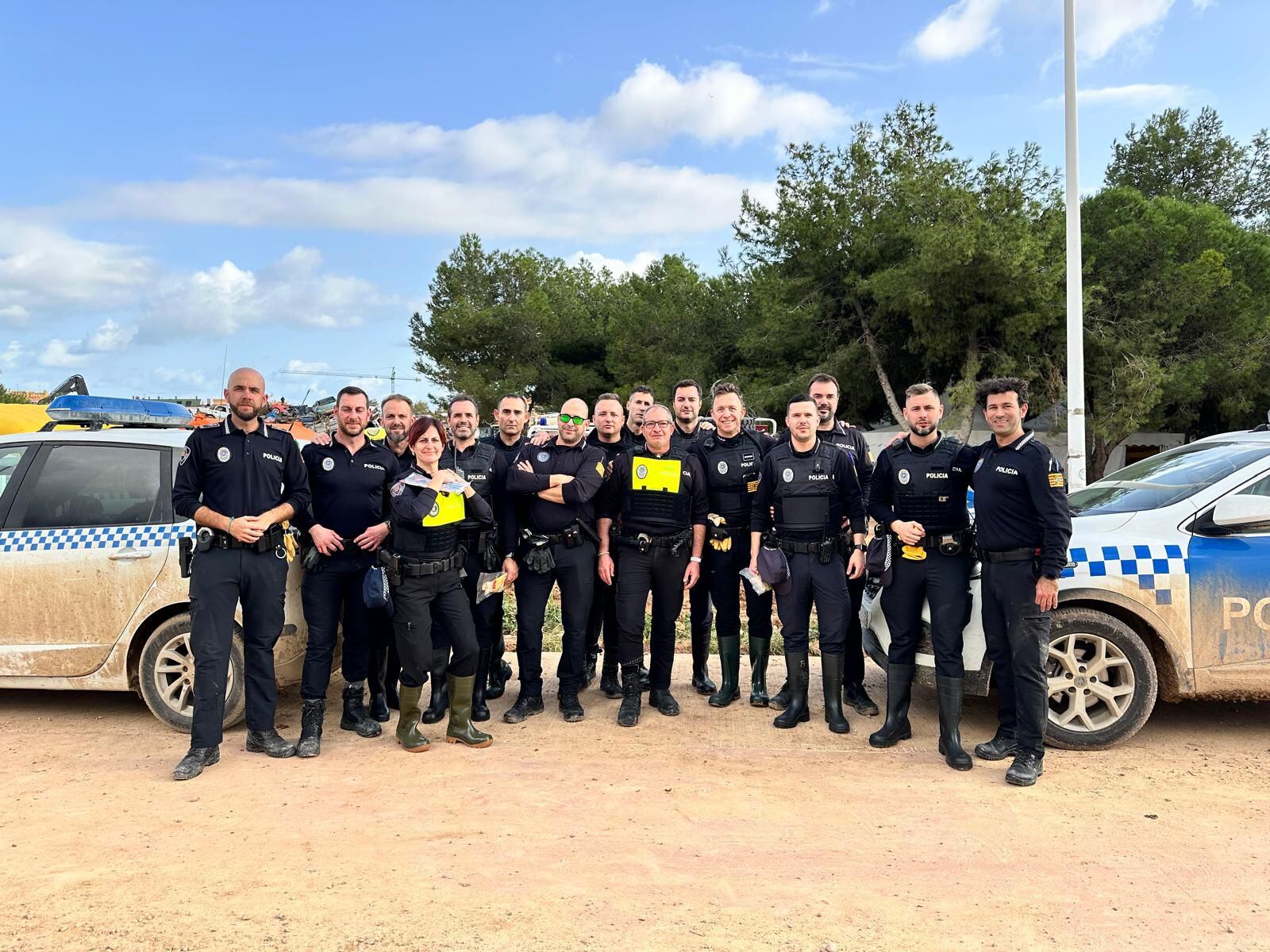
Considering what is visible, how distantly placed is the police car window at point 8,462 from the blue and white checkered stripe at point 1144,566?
228 inches

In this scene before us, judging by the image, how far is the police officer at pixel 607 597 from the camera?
573 cm

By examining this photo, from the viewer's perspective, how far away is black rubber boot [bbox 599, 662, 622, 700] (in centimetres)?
589

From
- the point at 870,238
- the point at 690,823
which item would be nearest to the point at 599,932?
the point at 690,823

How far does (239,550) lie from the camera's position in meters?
4.52

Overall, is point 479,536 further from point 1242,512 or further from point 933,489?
point 1242,512

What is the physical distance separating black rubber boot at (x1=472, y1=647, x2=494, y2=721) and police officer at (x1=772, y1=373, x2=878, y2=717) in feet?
5.87

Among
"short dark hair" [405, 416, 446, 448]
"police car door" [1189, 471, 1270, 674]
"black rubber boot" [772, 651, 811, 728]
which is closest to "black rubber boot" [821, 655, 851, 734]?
"black rubber boot" [772, 651, 811, 728]

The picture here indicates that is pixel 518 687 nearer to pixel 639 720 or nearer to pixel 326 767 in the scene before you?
pixel 639 720

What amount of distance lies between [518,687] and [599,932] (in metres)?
3.23

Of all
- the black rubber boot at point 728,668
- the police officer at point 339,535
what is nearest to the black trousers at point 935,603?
the black rubber boot at point 728,668

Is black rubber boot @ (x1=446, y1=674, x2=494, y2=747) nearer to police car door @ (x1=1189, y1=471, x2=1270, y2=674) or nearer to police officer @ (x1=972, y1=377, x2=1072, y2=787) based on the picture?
police officer @ (x1=972, y1=377, x2=1072, y2=787)

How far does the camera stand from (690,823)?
3785 millimetres

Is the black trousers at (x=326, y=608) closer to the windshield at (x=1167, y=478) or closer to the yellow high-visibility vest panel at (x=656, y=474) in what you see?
the yellow high-visibility vest panel at (x=656, y=474)

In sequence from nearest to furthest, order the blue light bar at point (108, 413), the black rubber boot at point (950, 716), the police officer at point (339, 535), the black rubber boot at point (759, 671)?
the black rubber boot at point (950, 716) → the police officer at point (339, 535) → the black rubber boot at point (759, 671) → the blue light bar at point (108, 413)
